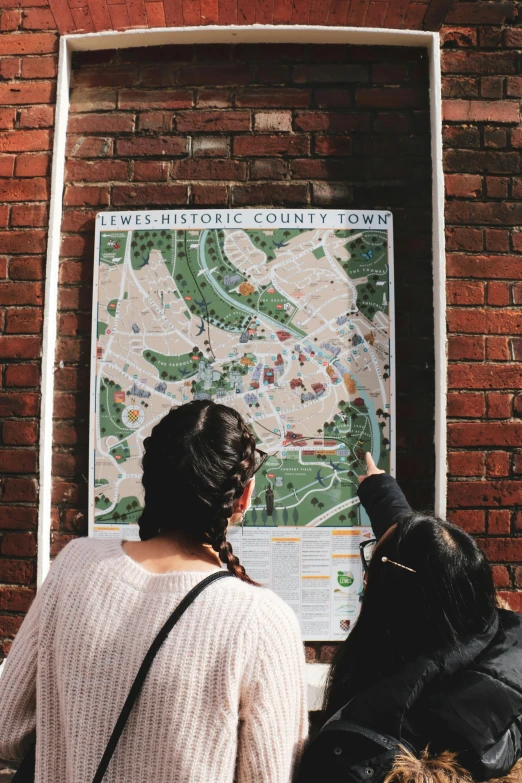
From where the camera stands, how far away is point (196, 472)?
1253 millimetres

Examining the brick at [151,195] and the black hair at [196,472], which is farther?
the brick at [151,195]

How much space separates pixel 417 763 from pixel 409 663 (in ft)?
0.58

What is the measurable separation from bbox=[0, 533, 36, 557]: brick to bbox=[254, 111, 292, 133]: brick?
1979 mm

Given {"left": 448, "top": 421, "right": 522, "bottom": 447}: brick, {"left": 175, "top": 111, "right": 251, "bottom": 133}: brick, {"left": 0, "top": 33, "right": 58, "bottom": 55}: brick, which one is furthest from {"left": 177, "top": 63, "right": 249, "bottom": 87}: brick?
{"left": 448, "top": 421, "right": 522, "bottom": 447}: brick

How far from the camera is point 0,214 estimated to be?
2605 millimetres

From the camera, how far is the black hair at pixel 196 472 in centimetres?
126

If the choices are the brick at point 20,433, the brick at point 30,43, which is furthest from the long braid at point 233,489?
the brick at point 30,43

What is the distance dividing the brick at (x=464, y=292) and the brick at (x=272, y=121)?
981 millimetres

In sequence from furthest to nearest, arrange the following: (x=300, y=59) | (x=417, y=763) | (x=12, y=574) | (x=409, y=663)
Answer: (x=300, y=59), (x=12, y=574), (x=409, y=663), (x=417, y=763)

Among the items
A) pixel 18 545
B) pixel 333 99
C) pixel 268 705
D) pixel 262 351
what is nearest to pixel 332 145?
pixel 333 99

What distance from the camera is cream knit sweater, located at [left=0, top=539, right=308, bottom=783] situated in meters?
1.15


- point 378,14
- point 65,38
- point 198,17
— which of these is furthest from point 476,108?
point 65,38

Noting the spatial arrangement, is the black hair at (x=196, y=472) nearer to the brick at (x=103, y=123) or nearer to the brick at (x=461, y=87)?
the brick at (x=103, y=123)

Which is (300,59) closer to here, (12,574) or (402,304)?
(402,304)
